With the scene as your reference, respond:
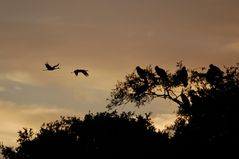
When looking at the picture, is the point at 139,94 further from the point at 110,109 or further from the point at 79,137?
the point at 79,137

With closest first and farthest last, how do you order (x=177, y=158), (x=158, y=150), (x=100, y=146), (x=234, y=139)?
(x=234, y=139)
(x=177, y=158)
(x=158, y=150)
(x=100, y=146)

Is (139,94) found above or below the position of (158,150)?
above

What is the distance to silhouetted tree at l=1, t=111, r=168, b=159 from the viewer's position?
54.6 meters

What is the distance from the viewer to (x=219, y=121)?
43.4 meters

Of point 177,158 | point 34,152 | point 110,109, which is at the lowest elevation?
point 177,158

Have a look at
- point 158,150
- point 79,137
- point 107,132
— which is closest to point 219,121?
point 158,150

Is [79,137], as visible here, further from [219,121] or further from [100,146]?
[219,121]

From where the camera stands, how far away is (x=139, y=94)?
2121 inches

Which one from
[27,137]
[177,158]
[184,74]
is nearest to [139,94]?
[177,158]

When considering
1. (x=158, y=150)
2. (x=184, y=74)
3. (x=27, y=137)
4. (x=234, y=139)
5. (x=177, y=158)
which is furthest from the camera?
(x=27, y=137)

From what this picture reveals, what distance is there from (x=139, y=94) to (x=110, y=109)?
5.33m

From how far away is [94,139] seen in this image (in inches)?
2314

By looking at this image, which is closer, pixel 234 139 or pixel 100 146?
pixel 234 139

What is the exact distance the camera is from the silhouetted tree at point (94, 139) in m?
54.6
